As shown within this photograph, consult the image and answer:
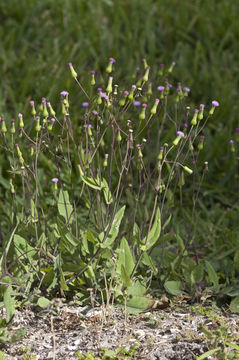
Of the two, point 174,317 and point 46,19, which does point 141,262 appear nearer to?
point 174,317

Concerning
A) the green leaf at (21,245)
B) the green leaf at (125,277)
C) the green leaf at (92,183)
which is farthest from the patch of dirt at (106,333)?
the green leaf at (92,183)

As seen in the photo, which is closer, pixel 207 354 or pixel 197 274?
pixel 207 354

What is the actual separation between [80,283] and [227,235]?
2.95 ft

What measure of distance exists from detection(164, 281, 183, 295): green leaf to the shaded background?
58.1 inches

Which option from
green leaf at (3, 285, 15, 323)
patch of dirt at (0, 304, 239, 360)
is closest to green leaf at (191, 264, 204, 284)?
patch of dirt at (0, 304, 239, 360)

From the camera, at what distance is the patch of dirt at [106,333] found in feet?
7.00

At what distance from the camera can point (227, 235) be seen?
9.64 feet

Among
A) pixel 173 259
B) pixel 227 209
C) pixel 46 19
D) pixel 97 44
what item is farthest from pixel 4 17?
pixel 173 259

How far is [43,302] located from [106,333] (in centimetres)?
28

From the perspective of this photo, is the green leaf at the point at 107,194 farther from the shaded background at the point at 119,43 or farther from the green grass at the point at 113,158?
the shaded background at the point at 119,43

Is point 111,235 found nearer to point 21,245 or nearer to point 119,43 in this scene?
point 21,245

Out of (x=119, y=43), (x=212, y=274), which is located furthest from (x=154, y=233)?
(x=119, y=43)

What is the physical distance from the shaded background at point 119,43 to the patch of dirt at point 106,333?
1.70 m

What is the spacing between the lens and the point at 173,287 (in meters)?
2.49
